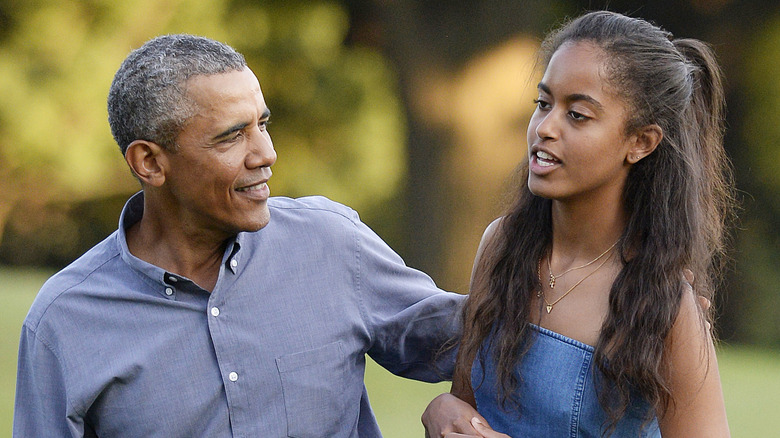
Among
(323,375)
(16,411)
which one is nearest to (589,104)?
(323,375)

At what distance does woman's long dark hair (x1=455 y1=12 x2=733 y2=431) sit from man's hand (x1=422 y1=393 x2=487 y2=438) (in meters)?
0.06

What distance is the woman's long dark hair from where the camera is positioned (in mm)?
1498

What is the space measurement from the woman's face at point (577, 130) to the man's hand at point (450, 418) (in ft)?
1.45

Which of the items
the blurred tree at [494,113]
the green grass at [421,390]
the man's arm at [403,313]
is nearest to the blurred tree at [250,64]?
the blurred tree at [494,113]

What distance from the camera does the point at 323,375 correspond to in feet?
5.82

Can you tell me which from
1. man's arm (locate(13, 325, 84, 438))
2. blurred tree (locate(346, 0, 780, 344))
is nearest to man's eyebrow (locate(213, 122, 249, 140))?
man's arm (locate(13, 325, 84, 438))

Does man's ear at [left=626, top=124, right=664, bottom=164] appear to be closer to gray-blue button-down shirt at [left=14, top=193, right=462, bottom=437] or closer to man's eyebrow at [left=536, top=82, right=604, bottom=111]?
man's eyebrow at [left=536, top=82, right=604, bottom=111]

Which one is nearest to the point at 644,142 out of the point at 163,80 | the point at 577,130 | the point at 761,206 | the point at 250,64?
the point at 577,130

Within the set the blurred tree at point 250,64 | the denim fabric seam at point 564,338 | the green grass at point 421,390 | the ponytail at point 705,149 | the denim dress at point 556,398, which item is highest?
the ponytail at point 705,149

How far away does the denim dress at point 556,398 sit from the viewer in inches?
61.5

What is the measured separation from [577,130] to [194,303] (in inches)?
31.7

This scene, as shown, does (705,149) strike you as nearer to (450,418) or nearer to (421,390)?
(450,418)

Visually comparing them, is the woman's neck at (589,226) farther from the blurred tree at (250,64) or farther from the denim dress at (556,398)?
the blurred tree at (250,64)

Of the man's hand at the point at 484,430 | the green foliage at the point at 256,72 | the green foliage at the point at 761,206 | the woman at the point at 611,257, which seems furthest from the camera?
the green foliage at the point at 256,72
